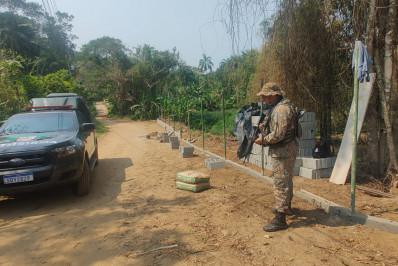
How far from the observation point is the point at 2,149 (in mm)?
4438

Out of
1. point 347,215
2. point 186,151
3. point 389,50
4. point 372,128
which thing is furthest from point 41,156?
point 389,50

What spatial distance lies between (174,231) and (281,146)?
1765 mm

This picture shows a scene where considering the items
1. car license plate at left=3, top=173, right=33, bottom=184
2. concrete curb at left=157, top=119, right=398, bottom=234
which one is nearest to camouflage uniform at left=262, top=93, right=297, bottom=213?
concrete curb at left=157, top=119, right=398, bottom=234

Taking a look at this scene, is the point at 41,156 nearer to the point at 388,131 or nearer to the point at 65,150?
the point at 65,150

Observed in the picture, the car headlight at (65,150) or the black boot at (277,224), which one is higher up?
the car headlight at (65,150)

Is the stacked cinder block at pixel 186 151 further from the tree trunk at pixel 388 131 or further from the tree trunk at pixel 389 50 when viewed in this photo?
the tree trunk at pixel 389 50

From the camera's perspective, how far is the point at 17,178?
14.3ft

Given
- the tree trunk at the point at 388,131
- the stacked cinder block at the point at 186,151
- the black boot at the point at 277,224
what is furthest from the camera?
the stacked cinder block at the point at 186,151

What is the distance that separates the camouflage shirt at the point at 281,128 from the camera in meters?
3.44

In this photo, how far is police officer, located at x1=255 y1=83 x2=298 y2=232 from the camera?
3.45 metres

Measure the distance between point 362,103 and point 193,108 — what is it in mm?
13404

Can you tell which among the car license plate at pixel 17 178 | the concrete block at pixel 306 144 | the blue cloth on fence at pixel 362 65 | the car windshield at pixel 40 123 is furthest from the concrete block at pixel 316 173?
the car license plate at pixel 17 178

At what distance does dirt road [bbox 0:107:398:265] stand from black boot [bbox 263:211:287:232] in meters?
0.06

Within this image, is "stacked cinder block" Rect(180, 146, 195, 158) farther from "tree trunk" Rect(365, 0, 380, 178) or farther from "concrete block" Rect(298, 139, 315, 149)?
"tree trunk" Rect(365, 0, 380, 178)
